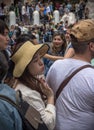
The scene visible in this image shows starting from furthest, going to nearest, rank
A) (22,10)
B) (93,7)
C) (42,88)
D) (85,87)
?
(93,7) < (22,10) < (42,88) < (85,87)

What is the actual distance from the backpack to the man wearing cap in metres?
0.30

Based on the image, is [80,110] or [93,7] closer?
[80,110]

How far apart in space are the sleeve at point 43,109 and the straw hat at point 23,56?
0.19 metres

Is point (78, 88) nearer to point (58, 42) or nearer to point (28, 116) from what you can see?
point (28, 116)

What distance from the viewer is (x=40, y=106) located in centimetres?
250

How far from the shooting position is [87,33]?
2.53 m

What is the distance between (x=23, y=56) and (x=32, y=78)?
0.53 ft

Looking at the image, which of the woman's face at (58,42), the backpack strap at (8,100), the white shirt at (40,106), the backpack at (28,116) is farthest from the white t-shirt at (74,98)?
the woman's face at (58,42)

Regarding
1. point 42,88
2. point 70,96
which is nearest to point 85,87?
point 70,96

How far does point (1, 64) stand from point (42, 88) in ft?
1.95

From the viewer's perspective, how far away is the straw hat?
8.46ft

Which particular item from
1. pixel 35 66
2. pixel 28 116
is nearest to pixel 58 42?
pixel 35 66

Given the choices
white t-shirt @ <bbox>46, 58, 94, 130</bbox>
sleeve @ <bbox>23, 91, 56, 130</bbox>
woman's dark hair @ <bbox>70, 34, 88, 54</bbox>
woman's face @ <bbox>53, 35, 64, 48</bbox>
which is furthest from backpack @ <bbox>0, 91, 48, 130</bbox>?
woman's face @ <bbox>53, 35, 64, 48</bbox>

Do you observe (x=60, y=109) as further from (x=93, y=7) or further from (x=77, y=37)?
(x=93, y=7)
